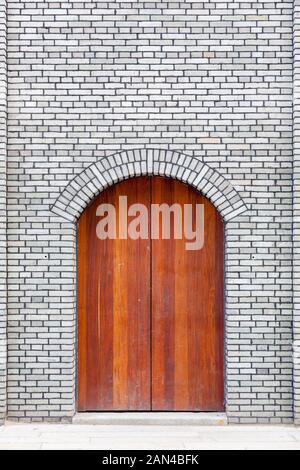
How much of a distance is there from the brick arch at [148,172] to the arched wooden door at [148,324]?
12.4 inches

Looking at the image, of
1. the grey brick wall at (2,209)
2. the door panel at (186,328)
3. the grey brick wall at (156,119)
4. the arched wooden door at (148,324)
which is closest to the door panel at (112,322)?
the arched wooden door at (148,324)

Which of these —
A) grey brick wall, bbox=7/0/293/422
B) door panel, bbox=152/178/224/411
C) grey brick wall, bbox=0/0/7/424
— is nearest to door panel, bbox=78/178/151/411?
door panel, bbox=152/178/224/411

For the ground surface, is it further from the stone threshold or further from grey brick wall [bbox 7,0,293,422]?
grey brick wall [bbox 7,0,293,422]

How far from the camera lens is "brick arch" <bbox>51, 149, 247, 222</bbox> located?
6.32 metres

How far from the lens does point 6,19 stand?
636 cm

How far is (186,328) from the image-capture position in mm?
6512

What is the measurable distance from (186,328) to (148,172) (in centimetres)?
166

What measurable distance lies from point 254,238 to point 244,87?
1.53 m

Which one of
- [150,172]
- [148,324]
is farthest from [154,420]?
[150,172]

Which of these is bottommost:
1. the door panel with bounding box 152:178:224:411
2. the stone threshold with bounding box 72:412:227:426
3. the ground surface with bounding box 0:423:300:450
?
the ground surface with bounding box 0:423:300:450

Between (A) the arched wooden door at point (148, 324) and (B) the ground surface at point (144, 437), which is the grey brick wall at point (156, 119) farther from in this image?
(B) the ground surface at point (144, 437)

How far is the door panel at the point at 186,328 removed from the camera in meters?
6.49

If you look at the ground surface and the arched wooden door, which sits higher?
the arched wooden door

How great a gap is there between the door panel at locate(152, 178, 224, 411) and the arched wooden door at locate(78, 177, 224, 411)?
0.01 m
